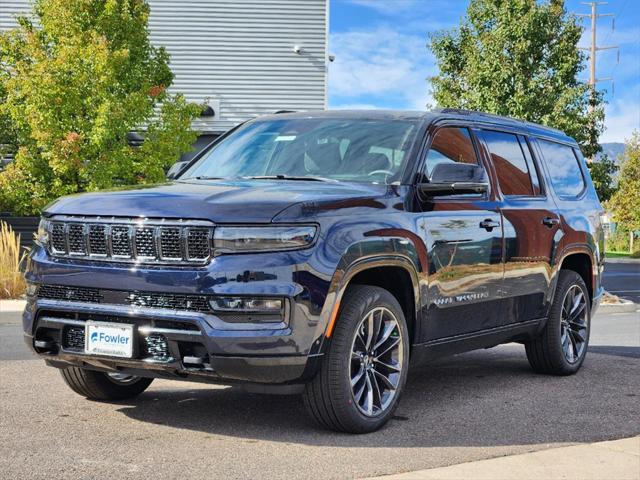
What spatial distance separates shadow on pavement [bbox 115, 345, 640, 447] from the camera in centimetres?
580

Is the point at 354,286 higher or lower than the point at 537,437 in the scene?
higher

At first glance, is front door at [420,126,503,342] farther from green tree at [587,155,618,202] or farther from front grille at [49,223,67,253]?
green tree at [587,155,618,202]

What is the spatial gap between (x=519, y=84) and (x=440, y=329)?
51.5 ft

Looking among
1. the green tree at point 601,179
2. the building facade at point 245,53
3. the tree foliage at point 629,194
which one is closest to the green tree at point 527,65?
the green tree at point 601,179

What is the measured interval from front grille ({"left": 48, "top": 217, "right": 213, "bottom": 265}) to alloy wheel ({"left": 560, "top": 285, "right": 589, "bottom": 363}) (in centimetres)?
401

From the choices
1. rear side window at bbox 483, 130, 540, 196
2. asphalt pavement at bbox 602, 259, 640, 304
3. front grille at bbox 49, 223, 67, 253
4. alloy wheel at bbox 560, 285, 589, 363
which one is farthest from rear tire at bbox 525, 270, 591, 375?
asphalt pavement at bbox 602, 259, 640, 304

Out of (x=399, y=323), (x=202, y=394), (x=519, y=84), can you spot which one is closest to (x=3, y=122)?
(x=519, y=84)

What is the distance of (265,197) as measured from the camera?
17.8 ft

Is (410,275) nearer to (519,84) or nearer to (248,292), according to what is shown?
(248,292)

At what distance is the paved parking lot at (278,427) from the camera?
16.6ft

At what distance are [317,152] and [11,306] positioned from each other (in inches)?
330

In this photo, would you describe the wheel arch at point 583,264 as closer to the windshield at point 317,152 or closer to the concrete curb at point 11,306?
the windshield at point 317,152

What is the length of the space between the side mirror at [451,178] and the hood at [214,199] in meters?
0.39

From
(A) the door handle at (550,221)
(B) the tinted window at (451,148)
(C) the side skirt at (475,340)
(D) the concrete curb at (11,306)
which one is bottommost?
(D) the concrete curb at (11,306)
